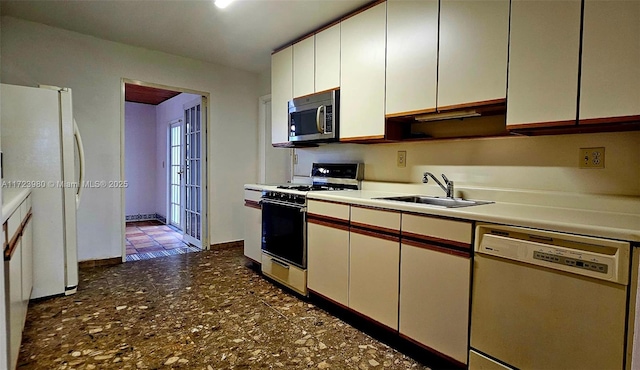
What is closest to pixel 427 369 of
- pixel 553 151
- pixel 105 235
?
pixel 553 151

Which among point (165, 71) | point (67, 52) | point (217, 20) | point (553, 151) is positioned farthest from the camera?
point (165, 71)

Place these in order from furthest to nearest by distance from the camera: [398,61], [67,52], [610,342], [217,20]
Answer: [67,52] < [217,20] < [398,61] < [610,342]

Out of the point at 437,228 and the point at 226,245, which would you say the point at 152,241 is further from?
the point at 437,228

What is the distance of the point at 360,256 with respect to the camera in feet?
7.32

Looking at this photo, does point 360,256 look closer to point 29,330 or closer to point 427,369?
point 427,369

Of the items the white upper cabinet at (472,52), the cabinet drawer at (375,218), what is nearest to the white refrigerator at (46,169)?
the cabinet drawer at (375,218)

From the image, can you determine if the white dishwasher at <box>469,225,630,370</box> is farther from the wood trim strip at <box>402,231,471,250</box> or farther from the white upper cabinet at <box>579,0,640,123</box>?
the white upper cabinet at <box>579,0,640,123</box>

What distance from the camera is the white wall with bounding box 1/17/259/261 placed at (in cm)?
317

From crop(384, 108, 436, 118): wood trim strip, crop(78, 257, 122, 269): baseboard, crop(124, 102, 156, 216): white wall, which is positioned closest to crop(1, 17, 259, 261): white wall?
crop(78, 257, 122, 269): baseboard

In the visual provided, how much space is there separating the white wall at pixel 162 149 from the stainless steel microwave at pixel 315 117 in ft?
11.2

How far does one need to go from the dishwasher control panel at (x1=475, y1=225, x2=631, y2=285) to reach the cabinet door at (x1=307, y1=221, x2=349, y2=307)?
3.17ft

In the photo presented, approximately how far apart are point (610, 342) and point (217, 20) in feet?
10.9

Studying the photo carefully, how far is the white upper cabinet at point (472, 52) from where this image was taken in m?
1.85

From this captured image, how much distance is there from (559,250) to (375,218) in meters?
0.96
